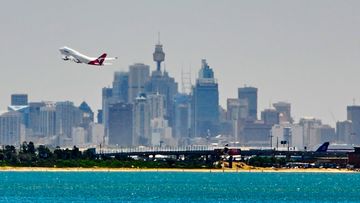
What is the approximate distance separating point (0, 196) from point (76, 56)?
2179cm

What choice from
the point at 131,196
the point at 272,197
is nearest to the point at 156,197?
the point at 131,196

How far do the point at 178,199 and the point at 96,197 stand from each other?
32.2ft

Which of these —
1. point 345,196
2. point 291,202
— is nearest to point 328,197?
point 345,196

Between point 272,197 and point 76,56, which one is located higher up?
point 76,56

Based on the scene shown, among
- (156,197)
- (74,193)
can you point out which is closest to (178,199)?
(156,197)

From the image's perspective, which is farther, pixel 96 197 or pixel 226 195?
pixel 226 195

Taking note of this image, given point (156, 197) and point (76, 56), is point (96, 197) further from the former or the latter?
point (76, 56)

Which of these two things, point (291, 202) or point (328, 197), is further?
point (328, 197)

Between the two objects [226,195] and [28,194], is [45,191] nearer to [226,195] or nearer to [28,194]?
[28,194]

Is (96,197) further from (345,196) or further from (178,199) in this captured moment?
(345,196)

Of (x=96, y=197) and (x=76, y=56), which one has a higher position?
(x=76, y=56)

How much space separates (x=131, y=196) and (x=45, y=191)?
17.7 metres

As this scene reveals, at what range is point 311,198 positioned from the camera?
620 ft

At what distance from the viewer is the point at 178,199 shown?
180 metres
